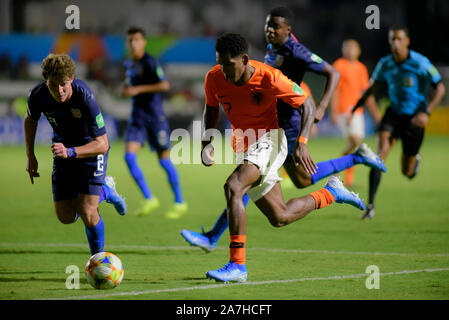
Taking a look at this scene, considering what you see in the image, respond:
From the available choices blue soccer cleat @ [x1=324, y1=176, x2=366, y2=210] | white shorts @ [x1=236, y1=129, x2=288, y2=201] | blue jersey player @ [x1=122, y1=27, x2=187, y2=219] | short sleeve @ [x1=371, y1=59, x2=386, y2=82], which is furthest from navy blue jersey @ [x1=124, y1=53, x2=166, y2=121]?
white shorts @ [x1=236, y1=129, x2=288, y2=201]

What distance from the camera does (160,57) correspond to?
2756 centimetres

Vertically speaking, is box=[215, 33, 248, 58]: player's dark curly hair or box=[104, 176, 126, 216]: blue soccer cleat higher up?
box=[215, 33, 248, 58]: player's dark curly hair

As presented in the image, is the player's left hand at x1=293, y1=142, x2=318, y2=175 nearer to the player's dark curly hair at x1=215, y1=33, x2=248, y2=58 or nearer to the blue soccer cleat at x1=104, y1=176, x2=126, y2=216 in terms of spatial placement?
the player's dark curly hair at x1=215, y1=33, x2=248, y2=58

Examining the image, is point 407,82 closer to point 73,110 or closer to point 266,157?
point 266,157

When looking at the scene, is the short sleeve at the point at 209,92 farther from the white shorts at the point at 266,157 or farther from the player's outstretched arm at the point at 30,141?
the player's outstretched arm at the point at 30,141

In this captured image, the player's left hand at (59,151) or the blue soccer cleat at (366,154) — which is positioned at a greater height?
the player's left hand at (59,151)

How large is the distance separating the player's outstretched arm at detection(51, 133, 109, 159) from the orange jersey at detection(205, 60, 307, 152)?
1.01 m

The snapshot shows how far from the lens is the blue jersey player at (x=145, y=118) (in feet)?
33.7

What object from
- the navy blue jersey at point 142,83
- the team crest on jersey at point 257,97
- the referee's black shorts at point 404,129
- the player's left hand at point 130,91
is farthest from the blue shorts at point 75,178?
the referee's black shorts at point 404,129

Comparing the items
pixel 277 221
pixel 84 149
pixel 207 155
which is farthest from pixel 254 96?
pixel 84 149

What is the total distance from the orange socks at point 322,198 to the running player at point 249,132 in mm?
340

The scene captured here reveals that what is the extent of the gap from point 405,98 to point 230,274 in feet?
15.8

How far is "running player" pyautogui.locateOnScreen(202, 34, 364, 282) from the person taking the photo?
5930 mm

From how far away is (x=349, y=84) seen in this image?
14320 millimetres
